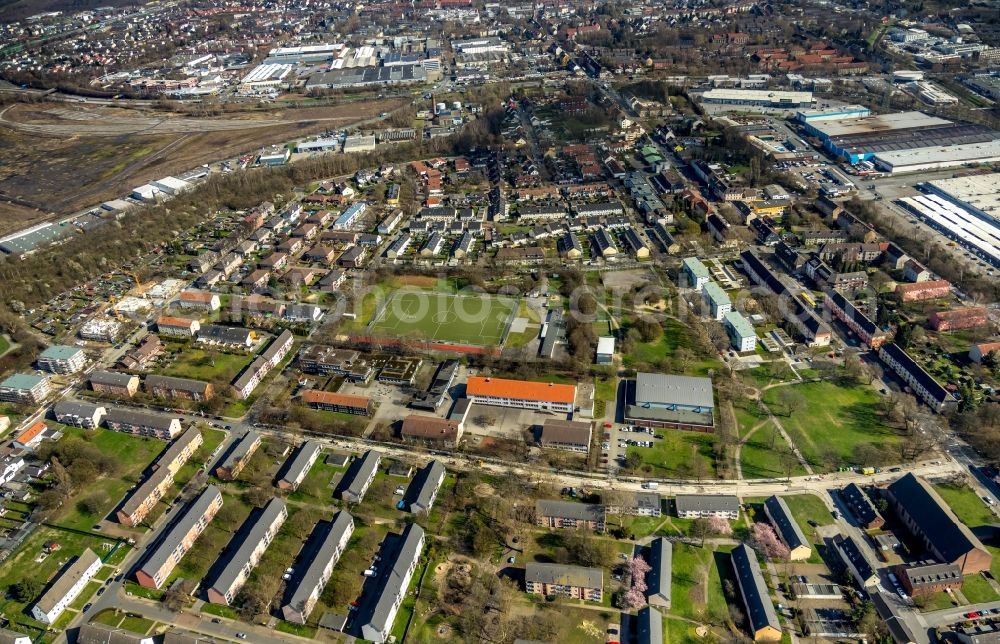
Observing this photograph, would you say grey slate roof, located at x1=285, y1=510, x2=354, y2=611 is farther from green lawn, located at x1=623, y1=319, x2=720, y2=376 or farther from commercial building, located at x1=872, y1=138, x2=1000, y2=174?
commercial building, located at x1=872, y1=138, x2=1000, y2=174

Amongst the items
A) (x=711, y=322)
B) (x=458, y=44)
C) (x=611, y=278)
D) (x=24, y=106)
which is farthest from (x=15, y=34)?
(x=711, y=322)

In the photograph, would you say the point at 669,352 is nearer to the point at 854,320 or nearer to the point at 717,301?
→ the point at 717,301

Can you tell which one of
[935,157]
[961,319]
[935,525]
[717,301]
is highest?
[935,157]

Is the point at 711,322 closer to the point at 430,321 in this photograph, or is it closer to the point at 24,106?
the point at 430,321

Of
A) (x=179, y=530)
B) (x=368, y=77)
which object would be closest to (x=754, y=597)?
(x=179, y=530)

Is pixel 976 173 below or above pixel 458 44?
below

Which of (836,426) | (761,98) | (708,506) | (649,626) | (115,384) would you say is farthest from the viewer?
(761,98)

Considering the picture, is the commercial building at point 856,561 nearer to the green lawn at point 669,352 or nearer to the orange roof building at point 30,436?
the green lawn at point 669,352
